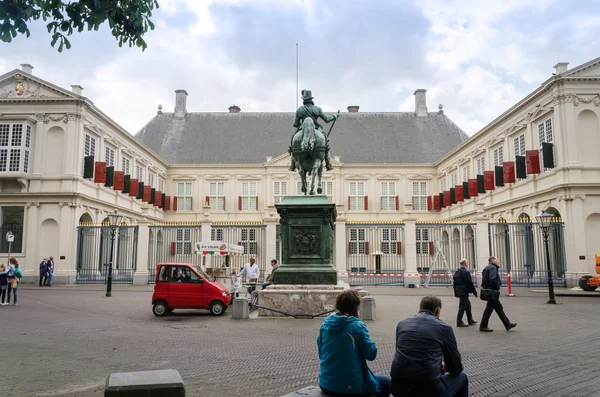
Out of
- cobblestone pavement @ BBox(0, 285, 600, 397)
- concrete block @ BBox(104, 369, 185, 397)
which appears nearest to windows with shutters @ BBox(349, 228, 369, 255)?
cobblestone pavement @ BBox(0, 285, 600, 397)

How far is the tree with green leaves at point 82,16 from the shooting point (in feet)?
18.2

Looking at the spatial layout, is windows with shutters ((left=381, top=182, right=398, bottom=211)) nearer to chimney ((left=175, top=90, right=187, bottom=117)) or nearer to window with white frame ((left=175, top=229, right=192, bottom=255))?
window with white frame ((left=175, top=229, right=192, bottom=255))

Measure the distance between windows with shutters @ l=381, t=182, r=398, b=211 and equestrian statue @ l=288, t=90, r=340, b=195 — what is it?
101 feet

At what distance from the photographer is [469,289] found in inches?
406

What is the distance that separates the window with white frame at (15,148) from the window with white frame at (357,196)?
82.6 ft

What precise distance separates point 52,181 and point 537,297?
957 inches

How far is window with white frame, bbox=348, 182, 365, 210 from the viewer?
1639 inches

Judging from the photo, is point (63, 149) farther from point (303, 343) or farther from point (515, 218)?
point (515, 218)

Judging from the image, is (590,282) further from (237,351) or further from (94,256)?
(94,256)

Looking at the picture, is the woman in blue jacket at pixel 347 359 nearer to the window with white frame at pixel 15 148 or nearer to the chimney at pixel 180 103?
the window with white frame at pixel 15 148

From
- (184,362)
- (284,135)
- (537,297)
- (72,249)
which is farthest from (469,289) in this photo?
(284,135)

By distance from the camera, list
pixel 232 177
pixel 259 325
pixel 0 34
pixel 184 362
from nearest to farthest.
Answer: pixel 0 34, pixel 184 362, pixel 259 325, pixel 232 177

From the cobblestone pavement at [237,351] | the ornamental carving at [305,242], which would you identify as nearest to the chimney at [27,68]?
the cobblestone pavement at [237,351]

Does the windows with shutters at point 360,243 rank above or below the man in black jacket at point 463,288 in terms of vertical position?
above
